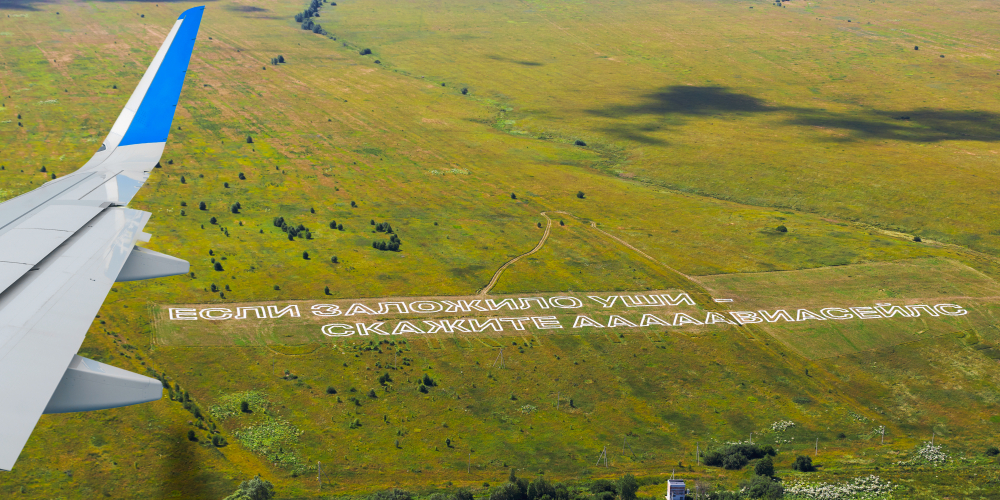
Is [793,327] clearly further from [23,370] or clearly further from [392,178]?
[23,370]

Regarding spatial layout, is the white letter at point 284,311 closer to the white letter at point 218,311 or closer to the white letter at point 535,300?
the white letter at point 218,311

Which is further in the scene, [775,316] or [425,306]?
[775,316]

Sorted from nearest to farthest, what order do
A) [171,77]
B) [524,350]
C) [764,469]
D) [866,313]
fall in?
[171,77], [764,469], [524,350], [866,313]

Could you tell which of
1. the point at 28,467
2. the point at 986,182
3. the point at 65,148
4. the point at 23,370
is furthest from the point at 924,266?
the point at 65,148

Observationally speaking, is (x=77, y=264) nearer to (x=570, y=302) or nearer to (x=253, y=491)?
(x=253, y=491)

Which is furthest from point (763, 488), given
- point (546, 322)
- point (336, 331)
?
point (336, 331)

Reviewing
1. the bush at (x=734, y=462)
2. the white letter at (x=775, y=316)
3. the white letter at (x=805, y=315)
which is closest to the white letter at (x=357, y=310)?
the bush at (x=734, y=462)
